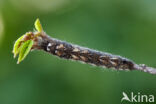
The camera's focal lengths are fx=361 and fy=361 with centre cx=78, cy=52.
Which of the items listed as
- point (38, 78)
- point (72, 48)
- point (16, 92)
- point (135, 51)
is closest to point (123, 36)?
point (135, 51)

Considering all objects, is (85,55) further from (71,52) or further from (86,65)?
(86,65)

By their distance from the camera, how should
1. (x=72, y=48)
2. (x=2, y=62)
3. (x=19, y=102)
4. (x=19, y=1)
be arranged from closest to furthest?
(x=72, y=48) < (x=19, y=102) < (x=2, y=62) < (x=19, y=1)

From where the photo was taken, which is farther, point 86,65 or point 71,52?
point 86,65

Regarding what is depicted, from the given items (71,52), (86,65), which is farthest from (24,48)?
(86,65)

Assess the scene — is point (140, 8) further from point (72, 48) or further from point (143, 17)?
point (72, 48)

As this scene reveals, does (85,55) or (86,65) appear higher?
(86,65)

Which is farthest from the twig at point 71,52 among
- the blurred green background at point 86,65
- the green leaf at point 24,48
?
the blurred green background at point 86,65
